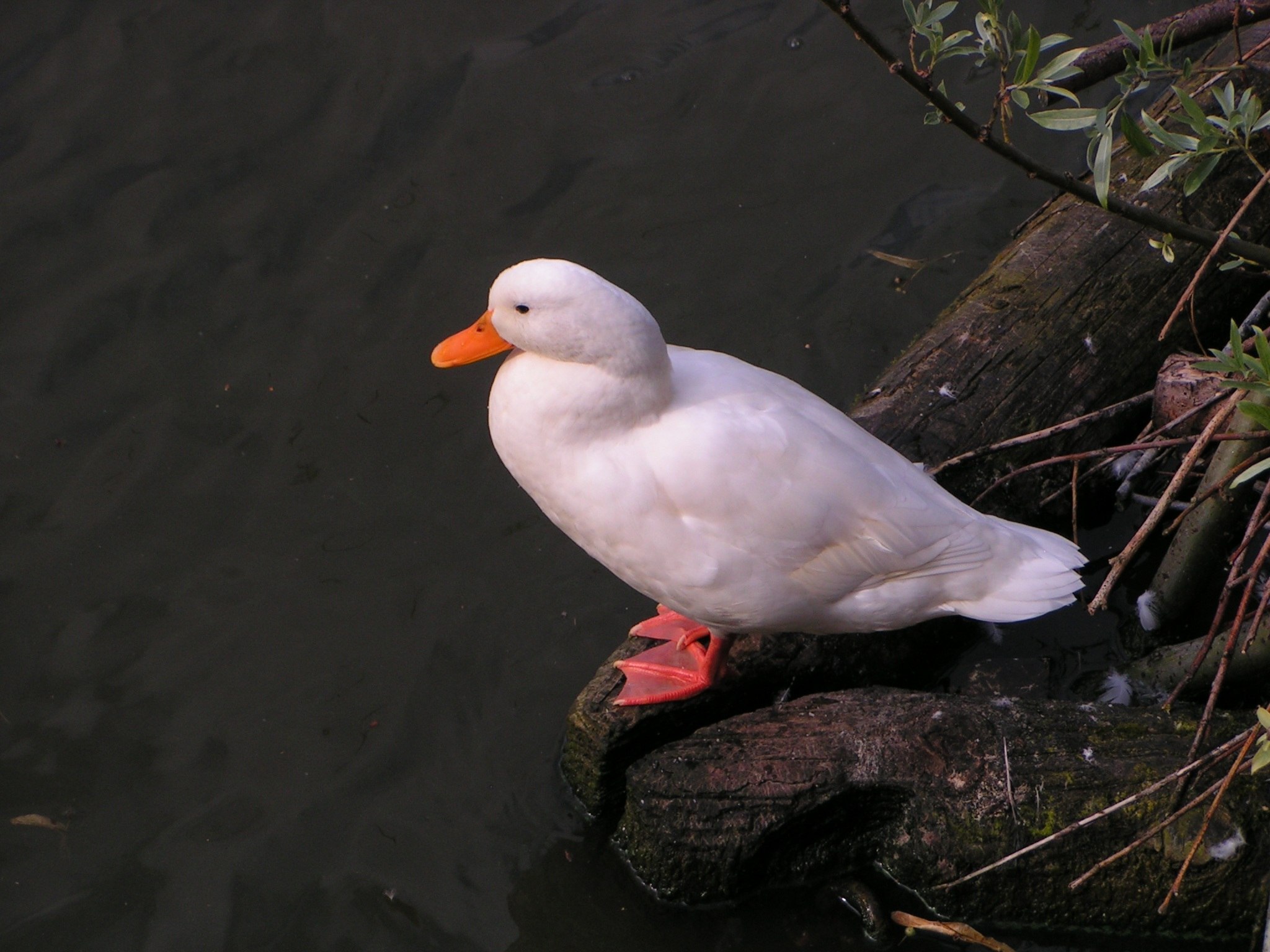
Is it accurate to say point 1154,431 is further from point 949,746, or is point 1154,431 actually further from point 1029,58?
point 1029,58

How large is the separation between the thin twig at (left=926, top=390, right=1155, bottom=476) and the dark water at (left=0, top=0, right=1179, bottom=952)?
25.7 inches

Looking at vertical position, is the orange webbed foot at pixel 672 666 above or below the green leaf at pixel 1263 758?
below

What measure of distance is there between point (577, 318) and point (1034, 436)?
1.30 m

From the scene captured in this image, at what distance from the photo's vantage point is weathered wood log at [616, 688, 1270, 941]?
8.96 ft

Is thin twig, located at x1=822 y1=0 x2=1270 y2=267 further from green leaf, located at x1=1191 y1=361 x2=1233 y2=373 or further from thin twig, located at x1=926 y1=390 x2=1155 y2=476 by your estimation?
thin twig, located at x1=926 y1=390 x2=1155 y2=476

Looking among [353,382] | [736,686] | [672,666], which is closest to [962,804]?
[736,686]

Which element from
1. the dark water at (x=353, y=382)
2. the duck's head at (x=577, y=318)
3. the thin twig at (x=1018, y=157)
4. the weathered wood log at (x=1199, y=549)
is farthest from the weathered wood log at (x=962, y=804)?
the thin twig at (x=1018, y=157)

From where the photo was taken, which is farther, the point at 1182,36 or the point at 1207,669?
the point at 1207,669

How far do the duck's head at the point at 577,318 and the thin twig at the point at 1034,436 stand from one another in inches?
39.5

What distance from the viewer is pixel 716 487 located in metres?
2.75

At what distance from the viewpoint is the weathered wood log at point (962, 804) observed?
2.73m

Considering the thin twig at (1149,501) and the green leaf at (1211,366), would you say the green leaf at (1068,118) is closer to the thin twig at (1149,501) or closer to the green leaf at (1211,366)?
the green leaf at (1211,366)

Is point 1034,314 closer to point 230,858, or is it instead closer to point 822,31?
point 822,31

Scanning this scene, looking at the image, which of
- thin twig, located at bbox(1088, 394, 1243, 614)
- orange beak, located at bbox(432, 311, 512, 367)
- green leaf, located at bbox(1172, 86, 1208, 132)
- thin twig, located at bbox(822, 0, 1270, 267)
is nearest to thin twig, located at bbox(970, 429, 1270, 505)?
thin twig, located at bbox(1088, 394, 1243, 614)
